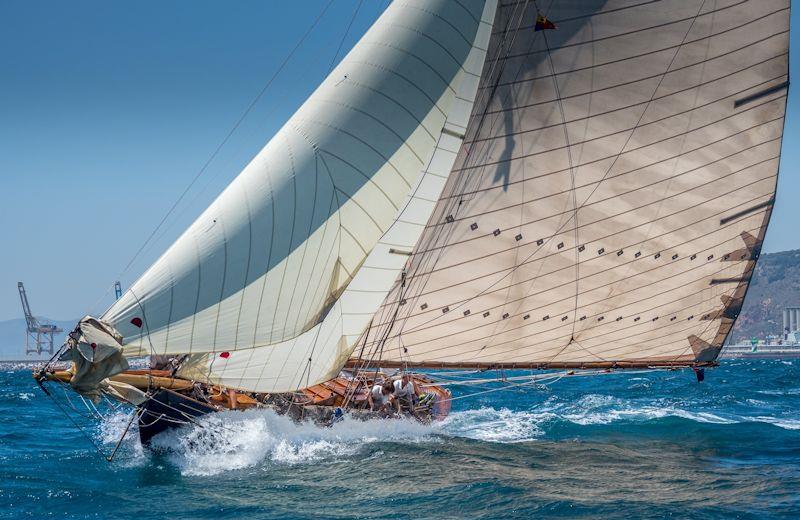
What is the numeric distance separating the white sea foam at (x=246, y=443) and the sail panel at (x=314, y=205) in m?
4.58

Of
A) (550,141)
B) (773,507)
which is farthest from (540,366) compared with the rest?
(773,507)

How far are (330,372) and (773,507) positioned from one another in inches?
343

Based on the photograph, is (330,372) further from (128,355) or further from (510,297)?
(510,297)

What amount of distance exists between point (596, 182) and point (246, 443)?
10.5 m

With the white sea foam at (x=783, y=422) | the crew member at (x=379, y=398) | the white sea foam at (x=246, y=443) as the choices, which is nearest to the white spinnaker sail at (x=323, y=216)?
the white sea foam at (x=246, y=443)

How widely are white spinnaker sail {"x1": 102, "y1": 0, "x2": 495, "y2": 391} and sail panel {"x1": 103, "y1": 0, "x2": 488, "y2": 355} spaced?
0.02 metres

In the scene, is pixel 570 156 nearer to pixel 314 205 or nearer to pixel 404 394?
pixel 404 394

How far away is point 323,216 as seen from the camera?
17.5 m

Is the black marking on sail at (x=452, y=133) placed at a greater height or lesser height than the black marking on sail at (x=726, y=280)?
greater

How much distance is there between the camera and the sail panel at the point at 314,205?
53.2 ft

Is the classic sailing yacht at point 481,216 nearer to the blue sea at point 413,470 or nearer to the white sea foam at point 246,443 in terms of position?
the white sea foam at point 246,443

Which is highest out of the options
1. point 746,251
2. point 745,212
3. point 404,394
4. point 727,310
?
point 745,212

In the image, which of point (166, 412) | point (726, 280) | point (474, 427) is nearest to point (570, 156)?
point (726, 280)

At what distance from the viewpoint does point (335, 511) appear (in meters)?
16.1
